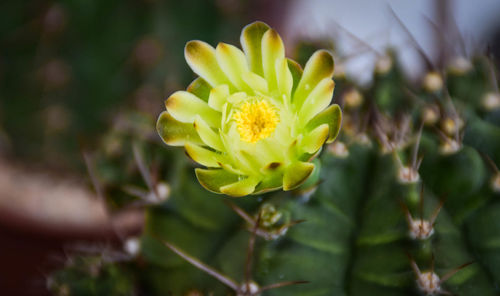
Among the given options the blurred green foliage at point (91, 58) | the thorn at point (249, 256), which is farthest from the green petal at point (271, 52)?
the blurred green foliage at point (91, 58)

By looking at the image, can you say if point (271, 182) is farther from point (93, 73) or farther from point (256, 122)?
point (93, 73)

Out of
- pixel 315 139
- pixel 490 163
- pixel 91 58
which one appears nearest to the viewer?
pixel 315 139

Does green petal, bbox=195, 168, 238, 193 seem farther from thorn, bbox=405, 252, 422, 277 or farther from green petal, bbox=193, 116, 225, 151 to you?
thorn, bbox=405, 252, 422, 277

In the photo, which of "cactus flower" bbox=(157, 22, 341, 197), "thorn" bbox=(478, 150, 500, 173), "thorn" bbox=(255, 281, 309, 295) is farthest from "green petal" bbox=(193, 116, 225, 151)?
"thorn" bbox=(478, 150, 500, 173)

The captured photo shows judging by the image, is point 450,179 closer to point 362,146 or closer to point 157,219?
point 362,146

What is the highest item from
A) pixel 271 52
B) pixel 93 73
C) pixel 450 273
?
pixel 271 52

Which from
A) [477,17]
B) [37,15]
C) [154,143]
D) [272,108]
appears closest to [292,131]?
[272,108]

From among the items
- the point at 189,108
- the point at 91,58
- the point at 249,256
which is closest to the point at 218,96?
the point at 189,108
